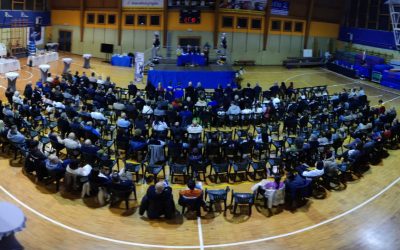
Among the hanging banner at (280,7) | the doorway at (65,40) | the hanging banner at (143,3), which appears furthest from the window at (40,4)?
the hanging banner at (280,7)

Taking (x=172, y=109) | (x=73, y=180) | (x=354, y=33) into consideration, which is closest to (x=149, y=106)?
(x=172, y=109)

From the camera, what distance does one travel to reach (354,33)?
36656mm

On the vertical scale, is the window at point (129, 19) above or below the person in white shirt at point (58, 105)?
above

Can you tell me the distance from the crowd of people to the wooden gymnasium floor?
47 centimetres

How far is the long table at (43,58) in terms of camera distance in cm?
2979

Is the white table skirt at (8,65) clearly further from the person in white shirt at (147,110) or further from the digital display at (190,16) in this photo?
the person in white shirt at (147,110)

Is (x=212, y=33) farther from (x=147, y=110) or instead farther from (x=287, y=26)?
(x=147, y=110)

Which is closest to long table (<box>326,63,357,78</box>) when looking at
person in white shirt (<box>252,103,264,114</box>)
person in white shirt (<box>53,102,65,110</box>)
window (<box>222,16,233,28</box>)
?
window (<box>222,16,233,28</box>)

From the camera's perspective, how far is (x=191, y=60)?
28.1m

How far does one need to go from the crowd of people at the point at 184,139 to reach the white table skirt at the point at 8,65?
6.81 metres

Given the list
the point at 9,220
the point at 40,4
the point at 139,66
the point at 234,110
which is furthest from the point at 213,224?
the point at 40,4

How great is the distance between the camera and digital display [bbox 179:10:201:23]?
3334 centimetres

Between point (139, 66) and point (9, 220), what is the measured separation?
60.5 feet

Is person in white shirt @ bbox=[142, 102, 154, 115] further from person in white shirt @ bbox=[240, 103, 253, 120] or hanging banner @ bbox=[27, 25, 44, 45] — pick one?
hanging banner @ bbox=[27, 25, 44, 45]
